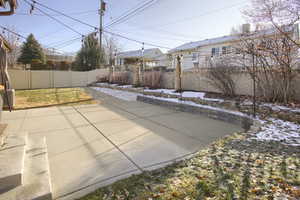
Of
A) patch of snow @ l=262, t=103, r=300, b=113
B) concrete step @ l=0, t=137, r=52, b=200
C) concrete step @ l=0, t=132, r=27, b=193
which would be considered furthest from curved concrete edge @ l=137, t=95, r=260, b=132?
concrete step @ l=0, t=132, r=27, b=193

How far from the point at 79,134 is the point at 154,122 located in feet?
6.19

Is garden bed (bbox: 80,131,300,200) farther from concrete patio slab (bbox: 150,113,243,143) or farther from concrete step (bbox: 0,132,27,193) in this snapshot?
concrete patio slab (bbox: 150,113,243,143)

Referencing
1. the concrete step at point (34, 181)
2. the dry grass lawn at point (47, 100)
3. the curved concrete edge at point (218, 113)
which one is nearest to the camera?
the concrete step at point (34, 181)

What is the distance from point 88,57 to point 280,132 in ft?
65.5

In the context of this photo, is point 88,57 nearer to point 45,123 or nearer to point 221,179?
point 45,123

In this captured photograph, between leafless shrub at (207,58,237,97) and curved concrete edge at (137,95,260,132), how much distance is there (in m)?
1.39

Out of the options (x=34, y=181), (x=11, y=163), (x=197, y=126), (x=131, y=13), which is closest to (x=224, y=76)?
(x=197, y=126)

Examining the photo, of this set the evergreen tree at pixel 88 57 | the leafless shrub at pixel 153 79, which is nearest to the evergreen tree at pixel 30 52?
the evergreen tree at pixel 88 57

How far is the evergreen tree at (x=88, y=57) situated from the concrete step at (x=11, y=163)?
60.1 feet

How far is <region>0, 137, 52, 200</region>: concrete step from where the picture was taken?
5.07 ft

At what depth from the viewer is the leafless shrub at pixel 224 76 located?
605cm

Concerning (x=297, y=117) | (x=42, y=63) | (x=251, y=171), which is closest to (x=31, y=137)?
(x=251, y=171)

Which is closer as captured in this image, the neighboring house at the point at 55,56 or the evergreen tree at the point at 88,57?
the evergreen tree at the point at 88,57

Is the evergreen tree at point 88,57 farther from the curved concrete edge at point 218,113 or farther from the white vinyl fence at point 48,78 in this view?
the curved concrete edge at point 218,113
